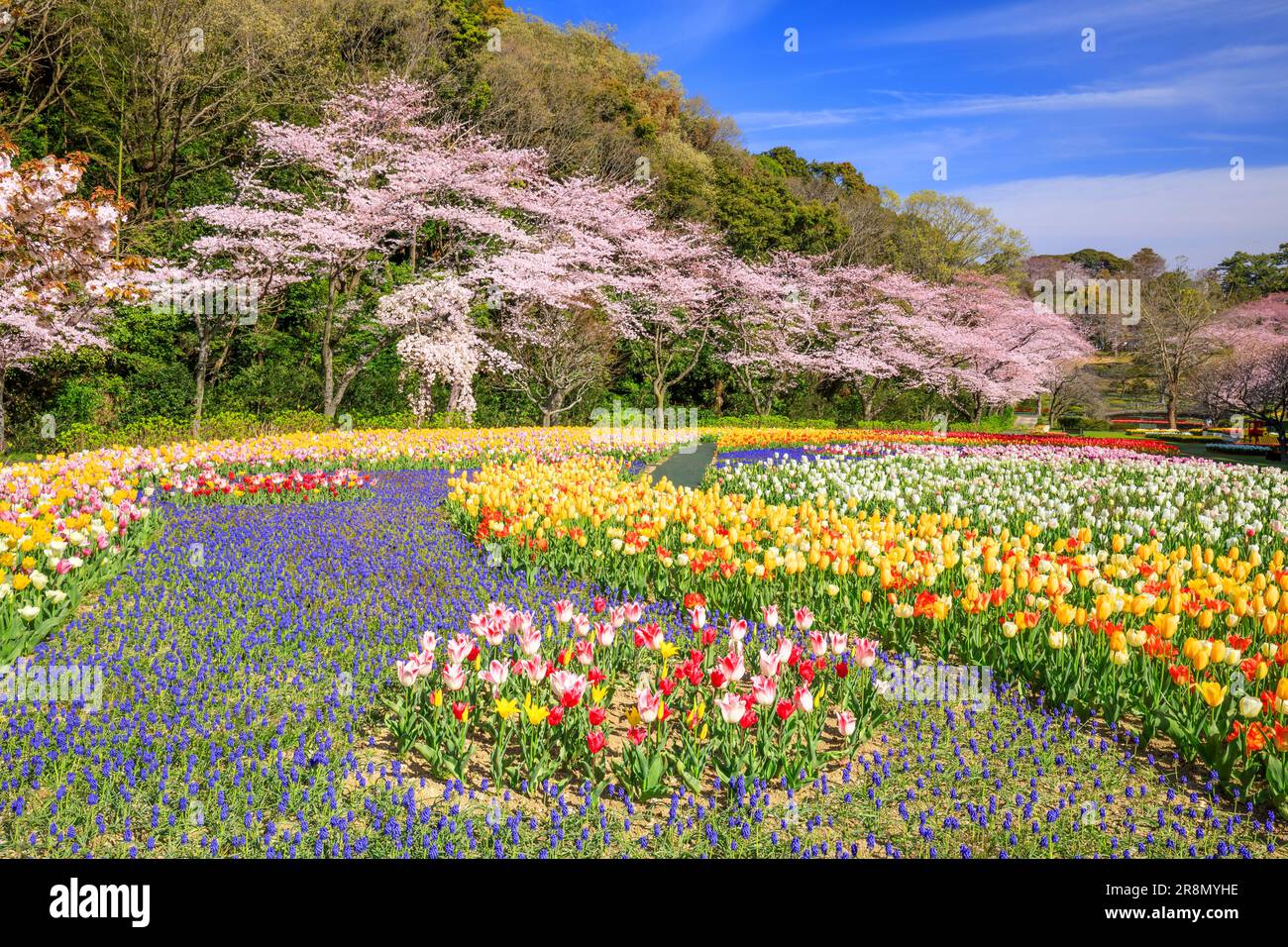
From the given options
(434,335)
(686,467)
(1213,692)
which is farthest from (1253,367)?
(1213,692)

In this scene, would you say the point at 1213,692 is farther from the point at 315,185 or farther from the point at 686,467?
the point at 315,185

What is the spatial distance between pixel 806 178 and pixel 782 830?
50237 millimetres

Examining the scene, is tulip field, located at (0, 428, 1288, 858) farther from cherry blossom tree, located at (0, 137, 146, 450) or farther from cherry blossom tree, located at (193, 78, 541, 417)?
cherry blossom tree, located at (193, 78, 541, 417)

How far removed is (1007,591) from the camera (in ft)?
15.4

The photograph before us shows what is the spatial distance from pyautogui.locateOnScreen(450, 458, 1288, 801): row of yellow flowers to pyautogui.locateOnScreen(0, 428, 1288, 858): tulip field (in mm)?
27

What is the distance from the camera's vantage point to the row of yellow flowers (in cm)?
375

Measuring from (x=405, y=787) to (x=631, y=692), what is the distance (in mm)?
1528

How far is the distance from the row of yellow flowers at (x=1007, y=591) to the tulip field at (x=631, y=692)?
0.09ft

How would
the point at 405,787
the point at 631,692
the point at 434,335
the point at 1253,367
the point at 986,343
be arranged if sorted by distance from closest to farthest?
the point at 405,787 → the point at 631,692 → the point at 434,335 → the point at 1253,367 → the point at 986,343

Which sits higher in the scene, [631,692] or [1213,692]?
[1213,692]

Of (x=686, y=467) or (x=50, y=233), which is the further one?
(x=686, y=467)

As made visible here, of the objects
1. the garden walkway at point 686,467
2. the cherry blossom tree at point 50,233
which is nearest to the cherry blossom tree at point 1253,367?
the garden walkway at point 686,467

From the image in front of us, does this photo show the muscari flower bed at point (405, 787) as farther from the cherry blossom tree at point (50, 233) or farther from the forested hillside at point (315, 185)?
the forested hillside at point (315, 185)

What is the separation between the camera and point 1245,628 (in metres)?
4.74
